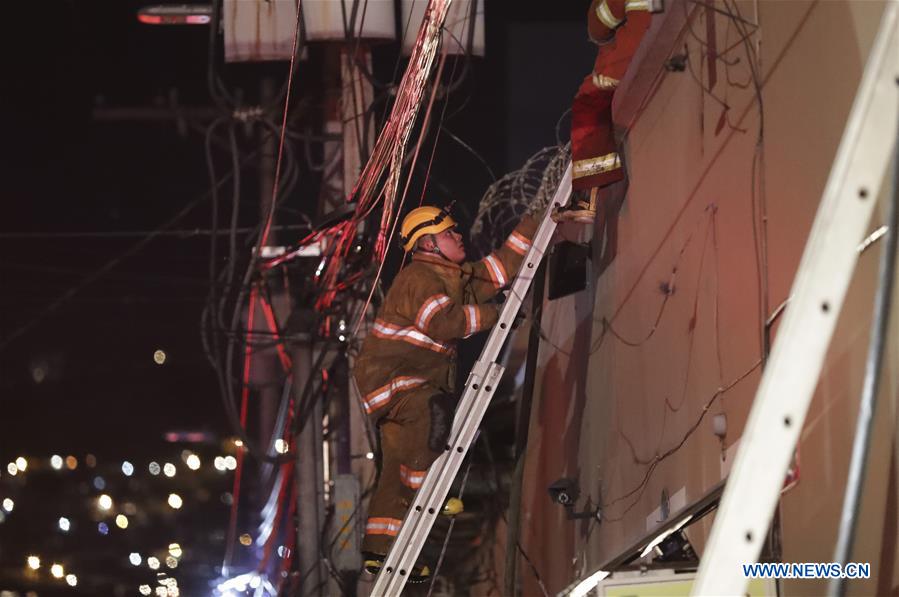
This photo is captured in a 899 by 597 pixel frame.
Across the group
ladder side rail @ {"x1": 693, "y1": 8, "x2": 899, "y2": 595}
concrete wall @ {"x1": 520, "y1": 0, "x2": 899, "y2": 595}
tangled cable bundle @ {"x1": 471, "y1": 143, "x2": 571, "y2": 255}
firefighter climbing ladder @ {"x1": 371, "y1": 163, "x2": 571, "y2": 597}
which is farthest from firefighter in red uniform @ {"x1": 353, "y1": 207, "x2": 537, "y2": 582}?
ladder side rail @ {"x1": 693, "y1": 8, "x2": 899, "y2": 595}

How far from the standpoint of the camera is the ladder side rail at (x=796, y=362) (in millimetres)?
2920

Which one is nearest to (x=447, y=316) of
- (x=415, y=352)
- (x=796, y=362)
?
(x=415, y=352)

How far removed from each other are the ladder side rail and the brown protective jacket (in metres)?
4.41

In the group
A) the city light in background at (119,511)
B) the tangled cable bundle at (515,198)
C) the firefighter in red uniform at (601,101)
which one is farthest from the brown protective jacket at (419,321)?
the city light in background at (119,511)

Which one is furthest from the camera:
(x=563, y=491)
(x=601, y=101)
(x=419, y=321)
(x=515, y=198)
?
(x=515, y=198)

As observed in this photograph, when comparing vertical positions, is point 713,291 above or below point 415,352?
above

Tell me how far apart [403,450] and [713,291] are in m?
2.48

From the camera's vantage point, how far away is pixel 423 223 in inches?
298

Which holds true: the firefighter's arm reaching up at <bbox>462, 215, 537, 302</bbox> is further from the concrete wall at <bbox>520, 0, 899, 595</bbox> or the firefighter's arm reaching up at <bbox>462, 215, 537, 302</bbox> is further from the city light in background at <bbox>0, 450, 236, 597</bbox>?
the city light in background at <bbox>0, 450, 236, 597</bbox>

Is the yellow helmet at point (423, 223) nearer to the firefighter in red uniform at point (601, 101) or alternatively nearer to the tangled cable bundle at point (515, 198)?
the tangled cable bundle at point (515, 198)

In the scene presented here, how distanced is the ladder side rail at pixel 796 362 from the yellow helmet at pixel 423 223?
15.3 feet

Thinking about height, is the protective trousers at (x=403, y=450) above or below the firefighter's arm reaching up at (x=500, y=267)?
below

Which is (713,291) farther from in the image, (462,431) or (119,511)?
(119,511)

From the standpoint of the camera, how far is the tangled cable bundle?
8031 mm
